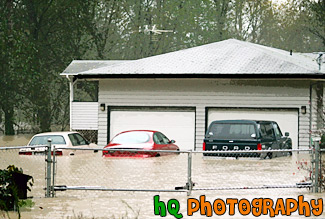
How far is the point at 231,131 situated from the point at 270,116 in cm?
766

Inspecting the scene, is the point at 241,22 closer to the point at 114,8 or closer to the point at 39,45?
the point at 114,8

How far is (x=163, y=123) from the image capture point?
1496 inches

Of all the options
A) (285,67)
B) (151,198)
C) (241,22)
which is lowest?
(151,198)

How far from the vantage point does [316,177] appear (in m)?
18.6

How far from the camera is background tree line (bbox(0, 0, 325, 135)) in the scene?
5691 cm

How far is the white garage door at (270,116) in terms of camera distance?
36688 millimetres

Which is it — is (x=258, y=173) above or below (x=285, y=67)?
below

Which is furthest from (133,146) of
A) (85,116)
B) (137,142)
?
(85,116)

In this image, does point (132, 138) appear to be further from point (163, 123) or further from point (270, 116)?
point (270, 116)

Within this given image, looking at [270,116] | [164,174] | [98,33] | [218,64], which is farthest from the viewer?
[98,33]

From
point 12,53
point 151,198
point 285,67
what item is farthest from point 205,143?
point 12,53

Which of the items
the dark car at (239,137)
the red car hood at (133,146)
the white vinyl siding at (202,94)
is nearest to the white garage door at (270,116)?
the white vinyl siding at (202,94)

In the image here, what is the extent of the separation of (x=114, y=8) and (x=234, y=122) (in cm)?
4638

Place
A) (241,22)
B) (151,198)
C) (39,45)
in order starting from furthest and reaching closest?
1. (241,22)
2. (39,45)
3. (151,198)
